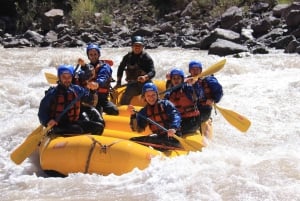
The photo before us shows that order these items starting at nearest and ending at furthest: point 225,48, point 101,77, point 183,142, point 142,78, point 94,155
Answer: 1. point 94,155
2. point 183,142
3. point 101,77
4. point 142,78
5. point 225,48

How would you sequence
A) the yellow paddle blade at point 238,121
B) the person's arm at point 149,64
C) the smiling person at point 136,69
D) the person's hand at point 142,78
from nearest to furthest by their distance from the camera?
the yellow paddle blade at point 238,121
the person's hand at point 142,78
the smiling person at point 136,69
the person's arm at point 149,64

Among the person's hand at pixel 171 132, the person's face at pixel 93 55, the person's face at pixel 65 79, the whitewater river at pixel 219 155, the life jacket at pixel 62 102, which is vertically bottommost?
the whitewater river at pixel 219 155

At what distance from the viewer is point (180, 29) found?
15.9 metres

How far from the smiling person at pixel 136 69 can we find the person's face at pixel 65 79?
1.96 m

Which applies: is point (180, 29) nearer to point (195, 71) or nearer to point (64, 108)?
point (195, 71)

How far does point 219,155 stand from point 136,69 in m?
2.54

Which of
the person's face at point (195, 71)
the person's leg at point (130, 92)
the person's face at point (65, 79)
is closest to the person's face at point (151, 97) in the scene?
the person's face at point (65, 79)

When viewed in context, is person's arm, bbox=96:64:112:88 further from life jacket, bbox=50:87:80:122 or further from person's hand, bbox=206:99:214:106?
person's hand, bbox=206:99:214:106

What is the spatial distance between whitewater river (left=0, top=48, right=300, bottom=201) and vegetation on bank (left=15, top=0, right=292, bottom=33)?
5460mm

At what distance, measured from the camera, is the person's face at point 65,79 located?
5.67 metres

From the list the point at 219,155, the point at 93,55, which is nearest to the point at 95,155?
the point at 219,155

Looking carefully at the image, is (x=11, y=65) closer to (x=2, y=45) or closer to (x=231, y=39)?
(x=2, y=45)

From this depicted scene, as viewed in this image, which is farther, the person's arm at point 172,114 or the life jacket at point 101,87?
the life jacket at point 101,87

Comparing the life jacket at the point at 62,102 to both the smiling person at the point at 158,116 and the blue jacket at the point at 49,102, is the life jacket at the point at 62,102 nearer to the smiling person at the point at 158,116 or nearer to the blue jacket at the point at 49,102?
the blue jacket at the point at 49,102
